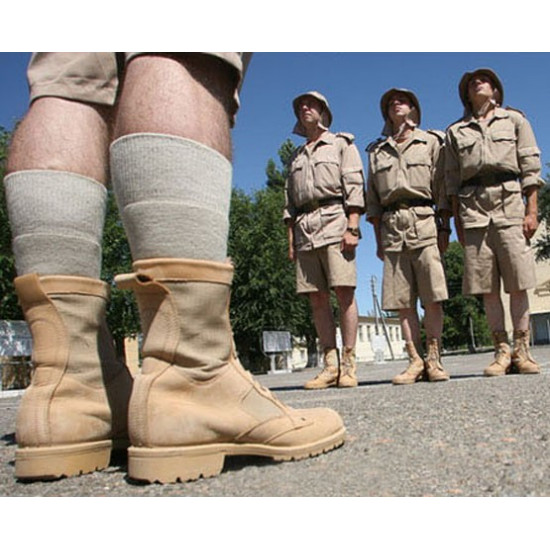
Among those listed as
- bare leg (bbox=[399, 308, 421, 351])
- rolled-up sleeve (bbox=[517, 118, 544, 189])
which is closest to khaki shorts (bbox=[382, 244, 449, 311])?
bare leg (bbox=[399, 308, 421, 351])

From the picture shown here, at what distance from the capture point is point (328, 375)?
193 inches

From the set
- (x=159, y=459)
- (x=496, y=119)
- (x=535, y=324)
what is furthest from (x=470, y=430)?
(x=535, y=324)

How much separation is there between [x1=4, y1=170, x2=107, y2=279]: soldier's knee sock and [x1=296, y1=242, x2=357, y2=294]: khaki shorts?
10.7ft

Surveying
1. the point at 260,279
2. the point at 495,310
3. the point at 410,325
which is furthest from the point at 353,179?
the point at 260,279

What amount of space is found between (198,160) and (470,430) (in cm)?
118

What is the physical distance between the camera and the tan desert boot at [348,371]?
4.71m

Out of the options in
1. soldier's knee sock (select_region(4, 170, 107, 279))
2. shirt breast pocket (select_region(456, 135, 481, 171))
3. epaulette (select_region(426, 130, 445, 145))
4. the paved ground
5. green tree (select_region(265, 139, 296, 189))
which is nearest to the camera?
the paved ground

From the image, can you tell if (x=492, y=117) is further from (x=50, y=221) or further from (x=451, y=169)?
(x=50, y=221)

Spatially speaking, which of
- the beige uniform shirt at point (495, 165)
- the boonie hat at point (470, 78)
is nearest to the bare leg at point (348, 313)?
the beige uniform shirt at point (495, 165)

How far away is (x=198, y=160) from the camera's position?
4.93 feet

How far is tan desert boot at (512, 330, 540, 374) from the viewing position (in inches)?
→ 178

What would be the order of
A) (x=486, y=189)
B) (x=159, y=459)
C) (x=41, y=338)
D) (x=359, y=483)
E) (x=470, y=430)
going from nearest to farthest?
(x=359, y=483)
(x=159, y=459)
(x=41, y=338)
(x=470, y=430)
(x=486, y=189)

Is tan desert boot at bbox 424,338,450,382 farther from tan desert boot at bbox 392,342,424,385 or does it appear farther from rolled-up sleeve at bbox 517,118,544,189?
rolled-up sleeve at bbox 517,118,544,189
